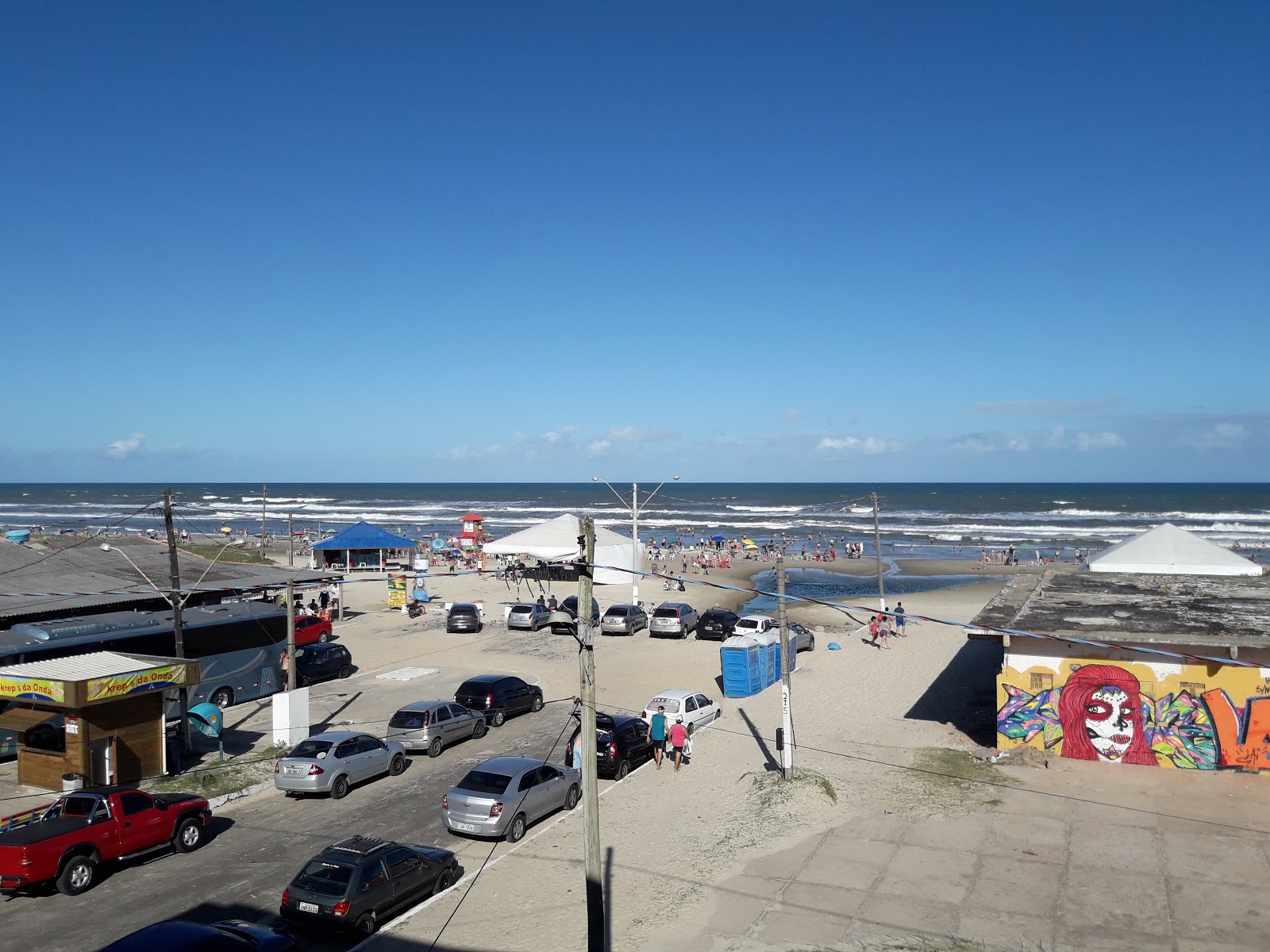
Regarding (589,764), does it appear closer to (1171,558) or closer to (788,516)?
(1171,558)

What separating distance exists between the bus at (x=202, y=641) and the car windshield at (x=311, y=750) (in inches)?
199

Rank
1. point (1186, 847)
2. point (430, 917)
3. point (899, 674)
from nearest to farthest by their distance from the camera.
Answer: point (430, 917), point (1186, 847), point (899, 674)

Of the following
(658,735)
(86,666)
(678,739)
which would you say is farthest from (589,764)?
(86,666)

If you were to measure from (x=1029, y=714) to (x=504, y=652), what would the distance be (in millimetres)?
20681

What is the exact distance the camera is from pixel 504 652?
36.1 m

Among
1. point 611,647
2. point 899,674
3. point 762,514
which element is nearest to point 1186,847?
point 899,674

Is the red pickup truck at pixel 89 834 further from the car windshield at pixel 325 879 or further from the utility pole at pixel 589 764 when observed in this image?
the utility pole at pixel 589 764

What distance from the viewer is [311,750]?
19.8 metres

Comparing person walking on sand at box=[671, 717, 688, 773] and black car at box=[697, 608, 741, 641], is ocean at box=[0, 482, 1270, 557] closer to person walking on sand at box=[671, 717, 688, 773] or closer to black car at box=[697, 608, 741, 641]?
black car at box=[697, 608, 741, 641]

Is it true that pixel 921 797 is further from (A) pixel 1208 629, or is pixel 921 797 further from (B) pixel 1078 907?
(A) pixel 1208 629

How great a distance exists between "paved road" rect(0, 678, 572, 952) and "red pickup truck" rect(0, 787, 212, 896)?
1.16ft

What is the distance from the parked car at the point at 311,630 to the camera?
3444 cm

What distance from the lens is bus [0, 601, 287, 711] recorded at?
23219 millimetres

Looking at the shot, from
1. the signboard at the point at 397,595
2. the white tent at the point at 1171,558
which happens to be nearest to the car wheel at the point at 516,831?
the white tent at the point at 1171,558
